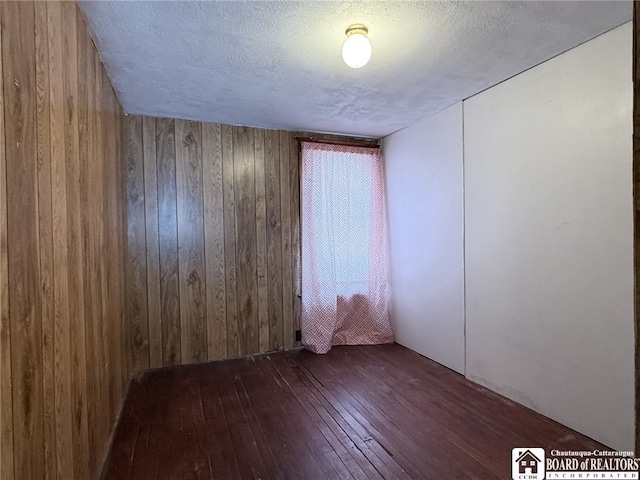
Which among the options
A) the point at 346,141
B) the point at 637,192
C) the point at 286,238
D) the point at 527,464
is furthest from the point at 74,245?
the point at 346,141

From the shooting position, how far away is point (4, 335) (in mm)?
820

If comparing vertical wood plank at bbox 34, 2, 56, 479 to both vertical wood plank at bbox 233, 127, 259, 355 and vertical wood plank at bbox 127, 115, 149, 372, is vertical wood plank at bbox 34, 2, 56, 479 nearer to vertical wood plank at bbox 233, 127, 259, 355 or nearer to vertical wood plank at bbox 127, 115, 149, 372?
vertical wood plank at bbox 127, 115, 149, 372

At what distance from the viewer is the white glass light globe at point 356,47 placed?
1587 millimetres

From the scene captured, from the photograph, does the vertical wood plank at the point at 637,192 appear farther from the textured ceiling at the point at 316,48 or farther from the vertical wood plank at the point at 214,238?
the vertical wood plank at the point at 214,238

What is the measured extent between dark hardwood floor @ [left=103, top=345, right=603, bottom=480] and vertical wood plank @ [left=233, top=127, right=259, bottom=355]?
1.38ft

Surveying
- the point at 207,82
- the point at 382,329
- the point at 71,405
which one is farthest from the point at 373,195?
the point at 71,405

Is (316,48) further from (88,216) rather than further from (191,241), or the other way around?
(191,241)

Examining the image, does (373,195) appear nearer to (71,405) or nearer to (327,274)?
(327,274)

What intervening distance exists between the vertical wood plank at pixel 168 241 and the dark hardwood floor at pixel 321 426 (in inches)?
12.7

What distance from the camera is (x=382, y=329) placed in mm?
3607

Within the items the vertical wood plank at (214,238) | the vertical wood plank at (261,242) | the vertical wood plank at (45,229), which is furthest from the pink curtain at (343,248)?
the vertical wood plank at (45,229)

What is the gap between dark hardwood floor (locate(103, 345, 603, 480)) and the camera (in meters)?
1.67

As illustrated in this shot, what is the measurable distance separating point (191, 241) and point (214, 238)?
0.21m

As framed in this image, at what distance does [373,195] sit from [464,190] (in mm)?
1145
